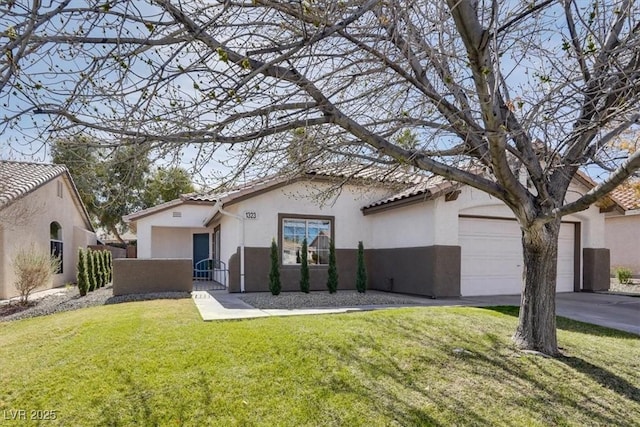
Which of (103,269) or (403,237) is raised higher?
(403,237)

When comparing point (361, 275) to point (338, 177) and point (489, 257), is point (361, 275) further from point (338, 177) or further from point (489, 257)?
point (338, 177)

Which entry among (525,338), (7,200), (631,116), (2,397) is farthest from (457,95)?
(7,200)

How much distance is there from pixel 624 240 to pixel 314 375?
73.0ft

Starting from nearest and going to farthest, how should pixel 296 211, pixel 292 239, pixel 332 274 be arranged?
pixel 332 274
pixel 296 211
pixel 292 239

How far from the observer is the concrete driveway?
9.54 m

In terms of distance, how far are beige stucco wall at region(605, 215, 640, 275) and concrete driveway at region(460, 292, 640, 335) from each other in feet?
26.1

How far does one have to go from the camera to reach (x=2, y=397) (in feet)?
16.2

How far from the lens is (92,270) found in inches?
630

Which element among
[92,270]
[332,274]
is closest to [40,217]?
[92,270]

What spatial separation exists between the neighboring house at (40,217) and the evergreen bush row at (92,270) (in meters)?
1.64

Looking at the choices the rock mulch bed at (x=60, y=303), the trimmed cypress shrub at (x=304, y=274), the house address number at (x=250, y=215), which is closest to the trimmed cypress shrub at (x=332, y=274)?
the trimmed cypress shrub at (x=304, y=274)

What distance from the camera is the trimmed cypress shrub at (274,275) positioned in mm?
13609

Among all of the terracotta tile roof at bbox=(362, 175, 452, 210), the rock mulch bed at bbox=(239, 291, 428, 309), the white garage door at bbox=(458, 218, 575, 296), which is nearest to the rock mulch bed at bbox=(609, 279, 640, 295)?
the white garage door at bbox=(458, 218, 575, 296)

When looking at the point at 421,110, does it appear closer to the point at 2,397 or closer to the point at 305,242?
the point at 2,397
